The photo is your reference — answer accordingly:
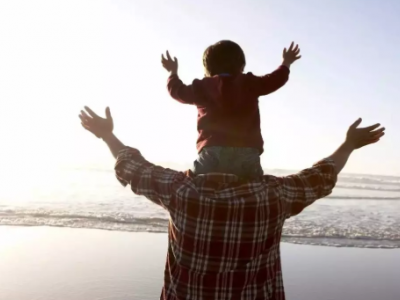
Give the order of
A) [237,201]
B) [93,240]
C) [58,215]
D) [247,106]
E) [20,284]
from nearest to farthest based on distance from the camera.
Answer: [237,201], [247,106], [20,284], [93,240], [58,215]

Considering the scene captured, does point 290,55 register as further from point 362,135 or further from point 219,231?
point 219,231

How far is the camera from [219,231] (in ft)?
5.20

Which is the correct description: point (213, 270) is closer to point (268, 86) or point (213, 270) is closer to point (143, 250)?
point (268, 86)

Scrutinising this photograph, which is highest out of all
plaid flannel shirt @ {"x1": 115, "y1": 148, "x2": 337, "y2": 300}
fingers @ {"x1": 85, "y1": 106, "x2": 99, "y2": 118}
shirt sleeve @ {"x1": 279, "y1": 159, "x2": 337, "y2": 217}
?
fingers @ {"x1": 85, "y1": 106, "x2": 99, "y2": 118}

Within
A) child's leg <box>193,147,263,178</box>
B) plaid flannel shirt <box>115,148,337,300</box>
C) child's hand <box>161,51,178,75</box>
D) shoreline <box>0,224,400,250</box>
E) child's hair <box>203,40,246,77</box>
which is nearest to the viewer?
plaid flannel shirt <box>115,148,337,300</box>

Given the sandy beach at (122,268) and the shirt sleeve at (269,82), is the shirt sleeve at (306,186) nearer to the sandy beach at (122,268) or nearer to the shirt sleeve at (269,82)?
the shirt sleeve at (269,82)

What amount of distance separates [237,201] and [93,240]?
5291 millimetres

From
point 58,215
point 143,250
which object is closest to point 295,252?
point 143,250

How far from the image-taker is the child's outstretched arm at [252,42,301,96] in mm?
1829

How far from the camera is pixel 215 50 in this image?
1.82m

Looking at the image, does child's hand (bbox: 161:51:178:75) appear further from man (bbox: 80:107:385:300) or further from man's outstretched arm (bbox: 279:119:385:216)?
man's outstretched arm (bbox: 279:119:385:216)

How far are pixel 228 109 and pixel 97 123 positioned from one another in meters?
0.53

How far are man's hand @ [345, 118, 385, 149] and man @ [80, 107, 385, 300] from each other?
1.28 ft

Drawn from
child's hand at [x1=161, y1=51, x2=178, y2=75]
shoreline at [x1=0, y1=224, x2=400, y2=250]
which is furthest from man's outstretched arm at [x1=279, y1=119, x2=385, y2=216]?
shoreline at [x1=0, y1=224, x2=400, y2=250]
